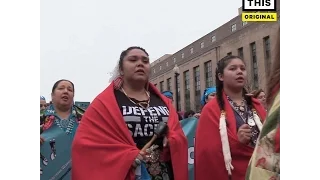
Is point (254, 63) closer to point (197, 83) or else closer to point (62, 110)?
point (197, 83)

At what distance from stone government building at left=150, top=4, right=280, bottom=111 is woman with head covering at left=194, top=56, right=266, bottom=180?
1878 centimetres

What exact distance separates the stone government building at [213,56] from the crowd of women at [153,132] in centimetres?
1887

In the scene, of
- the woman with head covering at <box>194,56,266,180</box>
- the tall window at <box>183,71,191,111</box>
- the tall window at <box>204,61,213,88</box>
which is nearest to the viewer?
the woman with head covering at <box>194,56,266,180</box>

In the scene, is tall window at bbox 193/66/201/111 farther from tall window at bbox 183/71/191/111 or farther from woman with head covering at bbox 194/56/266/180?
woman with head covering at bbox 194/56/266/180

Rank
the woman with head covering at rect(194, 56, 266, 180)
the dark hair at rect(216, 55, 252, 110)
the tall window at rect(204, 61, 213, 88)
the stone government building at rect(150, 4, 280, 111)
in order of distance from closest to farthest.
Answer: the woman with head covering at rect(194, 56, 266, 180) < the dark hair at rect(216, 55, 252, 110) < the stone government building at rect(150, 4, 280, 111) < the tall window at rect(204, 61, 213, 88)

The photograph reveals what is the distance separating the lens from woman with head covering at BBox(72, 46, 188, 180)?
11.3 ft

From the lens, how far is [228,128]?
12.6ft

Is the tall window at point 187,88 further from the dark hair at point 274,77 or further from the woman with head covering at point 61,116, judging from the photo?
the dark hair at point 274,77

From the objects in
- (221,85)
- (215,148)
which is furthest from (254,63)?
(215,148)

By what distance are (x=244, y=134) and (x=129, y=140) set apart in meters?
0.98

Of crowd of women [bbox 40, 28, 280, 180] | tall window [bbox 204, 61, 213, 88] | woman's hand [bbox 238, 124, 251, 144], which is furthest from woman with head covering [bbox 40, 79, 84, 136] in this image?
tall window [bbox 204, 61, 213, 88]
